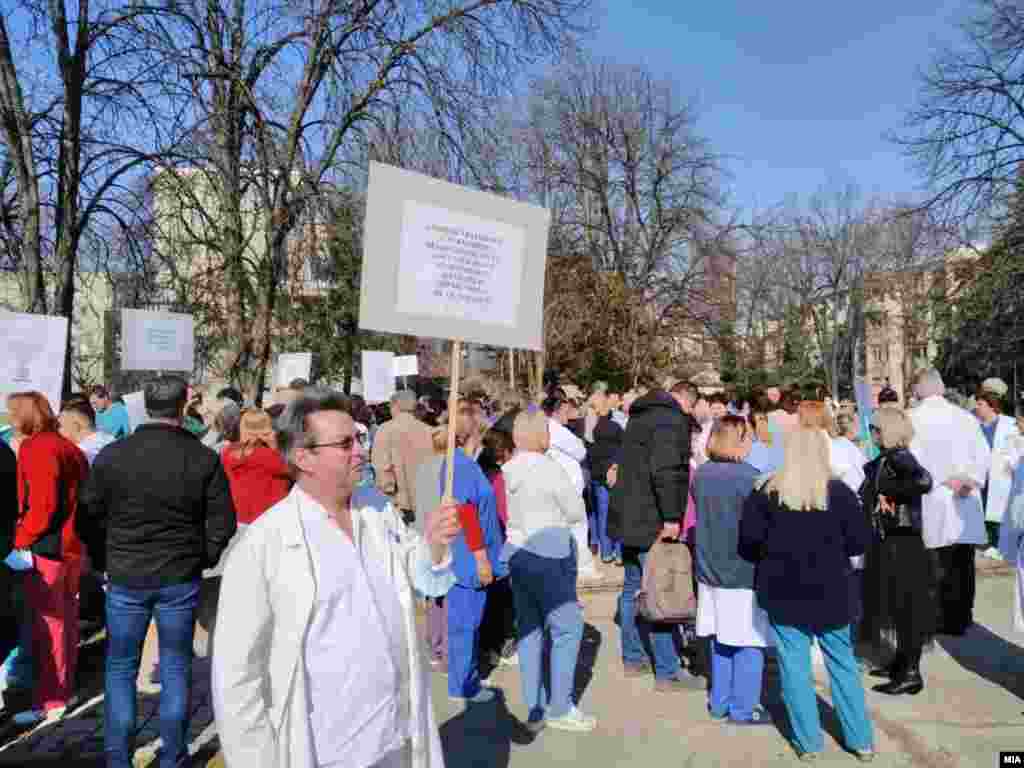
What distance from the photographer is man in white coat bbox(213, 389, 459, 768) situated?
2.49 meters

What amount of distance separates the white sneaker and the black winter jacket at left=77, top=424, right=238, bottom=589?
2.23 metres

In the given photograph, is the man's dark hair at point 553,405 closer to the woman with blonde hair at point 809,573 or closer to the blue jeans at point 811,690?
the woman with blonde hair at point 809,573

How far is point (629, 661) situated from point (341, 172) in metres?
8.96

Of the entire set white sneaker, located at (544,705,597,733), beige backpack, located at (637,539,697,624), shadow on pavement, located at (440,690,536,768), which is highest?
beige backpack, located at (637,539,697,624)

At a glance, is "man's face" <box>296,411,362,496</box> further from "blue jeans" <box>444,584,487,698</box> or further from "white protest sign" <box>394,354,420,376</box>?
"white protest sign" <box>394,354,420,376</box>

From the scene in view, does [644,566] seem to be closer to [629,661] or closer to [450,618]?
[629,661]

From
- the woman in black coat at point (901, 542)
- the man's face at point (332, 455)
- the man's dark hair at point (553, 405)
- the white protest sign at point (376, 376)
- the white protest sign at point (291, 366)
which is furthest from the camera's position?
the white protest sign at point (376, 376)

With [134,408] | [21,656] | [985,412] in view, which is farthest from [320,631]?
[985,412]

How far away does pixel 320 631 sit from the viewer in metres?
2.59

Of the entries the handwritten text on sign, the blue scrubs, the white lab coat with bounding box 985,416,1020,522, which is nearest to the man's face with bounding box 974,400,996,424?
the white lab coat with bounding box 985,416,1020,522

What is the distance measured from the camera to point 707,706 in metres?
5.59

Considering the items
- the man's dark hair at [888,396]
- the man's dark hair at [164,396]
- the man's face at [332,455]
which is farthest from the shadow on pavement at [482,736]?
the man's dark hair at [888,396]

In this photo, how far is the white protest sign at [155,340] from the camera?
33.1 feet

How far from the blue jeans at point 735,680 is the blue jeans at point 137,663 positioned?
306 centimetres
